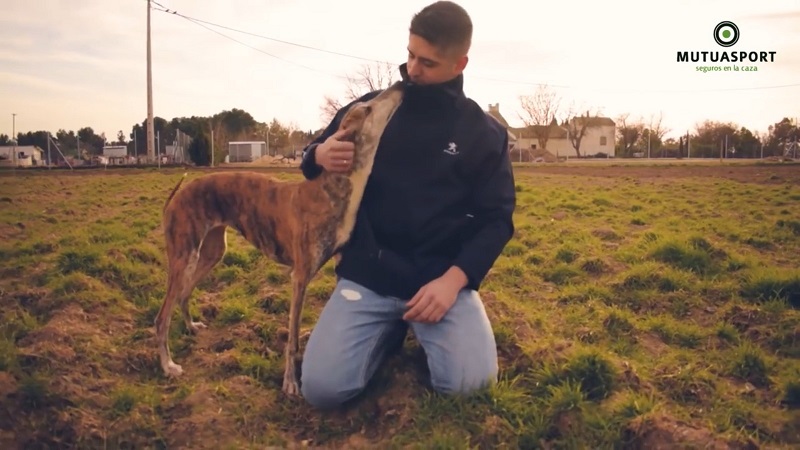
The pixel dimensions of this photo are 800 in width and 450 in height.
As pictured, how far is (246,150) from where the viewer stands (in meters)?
54.0

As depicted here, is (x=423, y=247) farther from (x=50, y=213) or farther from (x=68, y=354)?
(x=50, y=213)

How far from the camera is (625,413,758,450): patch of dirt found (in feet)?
9.29

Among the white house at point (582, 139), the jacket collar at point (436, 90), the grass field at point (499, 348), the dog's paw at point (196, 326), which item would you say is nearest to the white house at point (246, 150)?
the white house at point (582, 139)

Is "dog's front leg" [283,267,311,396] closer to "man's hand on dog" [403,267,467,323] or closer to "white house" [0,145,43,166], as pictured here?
"man's hand on dog" [403,267,467,323]

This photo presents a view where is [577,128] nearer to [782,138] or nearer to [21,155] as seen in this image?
[782,138]

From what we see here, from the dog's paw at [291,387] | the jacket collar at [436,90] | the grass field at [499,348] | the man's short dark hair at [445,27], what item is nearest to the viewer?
the grass field at [499,348]

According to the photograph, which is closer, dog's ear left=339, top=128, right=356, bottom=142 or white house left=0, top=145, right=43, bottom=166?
dog's ear left=339, top=128, right=356, bottom=142

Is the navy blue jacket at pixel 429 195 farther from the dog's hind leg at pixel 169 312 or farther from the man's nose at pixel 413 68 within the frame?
the dog's hind leg at pixel 169 312

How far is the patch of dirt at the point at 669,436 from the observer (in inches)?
111

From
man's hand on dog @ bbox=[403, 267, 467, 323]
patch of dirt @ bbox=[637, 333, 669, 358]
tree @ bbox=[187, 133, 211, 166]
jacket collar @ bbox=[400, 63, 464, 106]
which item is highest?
tree @ bbox=[187, 133, 211, 166]

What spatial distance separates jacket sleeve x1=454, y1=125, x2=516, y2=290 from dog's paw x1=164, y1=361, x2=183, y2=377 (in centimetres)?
205

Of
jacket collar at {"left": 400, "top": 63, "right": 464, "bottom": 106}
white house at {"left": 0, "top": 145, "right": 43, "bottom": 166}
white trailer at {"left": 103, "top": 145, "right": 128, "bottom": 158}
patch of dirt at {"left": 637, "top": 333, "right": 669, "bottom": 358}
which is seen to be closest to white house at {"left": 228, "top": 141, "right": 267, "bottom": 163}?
white trailer at {"left": 103, "top": 145, "right": 128, "bottom": 158}

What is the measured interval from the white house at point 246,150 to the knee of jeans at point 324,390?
50974 millimetres

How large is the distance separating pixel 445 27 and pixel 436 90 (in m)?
0.40
